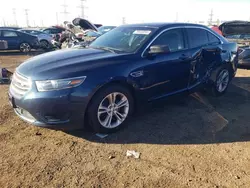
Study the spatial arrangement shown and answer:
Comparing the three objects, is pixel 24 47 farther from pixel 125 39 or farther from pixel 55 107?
pixel 55 107

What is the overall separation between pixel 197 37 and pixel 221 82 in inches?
54.7

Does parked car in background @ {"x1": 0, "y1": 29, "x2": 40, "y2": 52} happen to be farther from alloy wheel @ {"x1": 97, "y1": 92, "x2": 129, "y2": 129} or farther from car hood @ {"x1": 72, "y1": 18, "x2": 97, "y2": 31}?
alloy wheel @ {"x1": 97, "y1": 92, "x2": 129, "y2": 129}

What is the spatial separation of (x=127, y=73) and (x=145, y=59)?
444 mm

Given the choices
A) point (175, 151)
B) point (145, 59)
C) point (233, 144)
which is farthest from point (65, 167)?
point (233, 144)

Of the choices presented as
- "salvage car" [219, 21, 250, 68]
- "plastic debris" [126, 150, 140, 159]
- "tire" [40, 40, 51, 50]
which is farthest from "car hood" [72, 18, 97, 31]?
"plastic debris" [126, 150, 140, 159]

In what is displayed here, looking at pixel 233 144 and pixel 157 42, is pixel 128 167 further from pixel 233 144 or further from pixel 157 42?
pixel 157 42

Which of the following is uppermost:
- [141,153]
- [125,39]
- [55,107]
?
[125,39]

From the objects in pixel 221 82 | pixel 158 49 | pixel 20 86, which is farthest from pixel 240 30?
pixel 20 86

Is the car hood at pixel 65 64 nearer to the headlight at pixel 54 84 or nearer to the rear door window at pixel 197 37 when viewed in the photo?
the headlight at pixel 54 84

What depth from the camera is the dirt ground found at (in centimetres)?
274

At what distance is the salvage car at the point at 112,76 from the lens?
3.23 m

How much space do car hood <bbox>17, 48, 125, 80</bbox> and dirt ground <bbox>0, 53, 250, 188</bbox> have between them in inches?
37.4

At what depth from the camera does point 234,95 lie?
5914mm

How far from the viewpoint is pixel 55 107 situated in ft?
10.4
